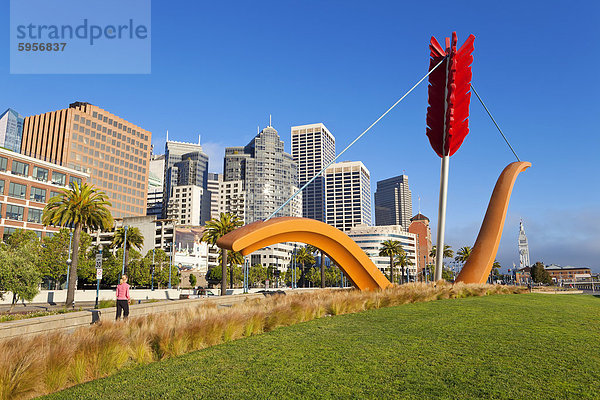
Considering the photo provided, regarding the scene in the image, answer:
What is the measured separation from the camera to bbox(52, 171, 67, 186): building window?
49250mm

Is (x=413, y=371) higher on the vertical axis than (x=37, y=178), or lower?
lower

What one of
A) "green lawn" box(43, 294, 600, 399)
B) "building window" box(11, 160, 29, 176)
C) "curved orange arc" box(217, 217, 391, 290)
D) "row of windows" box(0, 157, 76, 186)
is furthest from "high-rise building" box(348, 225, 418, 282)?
"green lawn" box(43, 294, 600, 399)

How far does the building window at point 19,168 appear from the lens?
44156 mm

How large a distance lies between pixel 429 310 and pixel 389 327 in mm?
3276

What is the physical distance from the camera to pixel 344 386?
188 inches

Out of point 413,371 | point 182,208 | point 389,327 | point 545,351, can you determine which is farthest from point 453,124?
point 182,208

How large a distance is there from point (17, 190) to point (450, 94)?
4522cm

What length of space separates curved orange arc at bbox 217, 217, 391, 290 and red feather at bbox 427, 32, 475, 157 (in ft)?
27.1

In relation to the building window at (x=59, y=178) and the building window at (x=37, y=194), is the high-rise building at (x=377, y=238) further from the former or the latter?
the building window at (x=37, y=194)

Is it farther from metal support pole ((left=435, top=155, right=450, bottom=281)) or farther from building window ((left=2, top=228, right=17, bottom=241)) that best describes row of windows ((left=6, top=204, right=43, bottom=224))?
metal support pole ((left=435, top=155, right=450, bottom=281))

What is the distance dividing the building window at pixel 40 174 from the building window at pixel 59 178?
1064 millimetres

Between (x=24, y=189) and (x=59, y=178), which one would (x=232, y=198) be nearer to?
(x=59, y=178)

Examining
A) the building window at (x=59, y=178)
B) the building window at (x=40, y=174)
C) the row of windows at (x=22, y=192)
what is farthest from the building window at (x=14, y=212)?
the building window at (x=59, y=178)

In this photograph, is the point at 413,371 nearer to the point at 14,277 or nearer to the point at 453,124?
the point at 453,124
